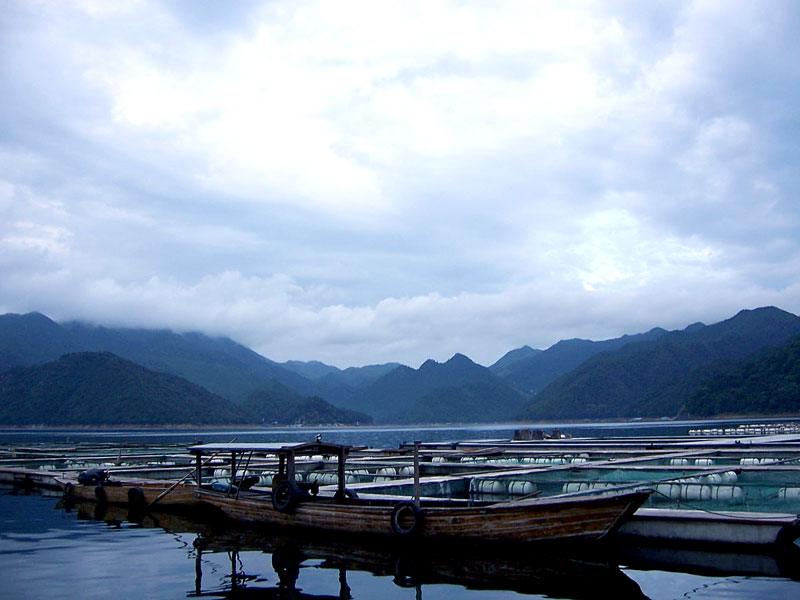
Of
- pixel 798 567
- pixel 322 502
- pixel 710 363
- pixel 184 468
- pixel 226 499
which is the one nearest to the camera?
pixel 798 567

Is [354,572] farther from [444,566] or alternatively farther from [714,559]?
[714,559]

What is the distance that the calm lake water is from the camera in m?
14.1

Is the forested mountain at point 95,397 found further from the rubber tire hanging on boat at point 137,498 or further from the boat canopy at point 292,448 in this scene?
the boat canopy at point 292,448

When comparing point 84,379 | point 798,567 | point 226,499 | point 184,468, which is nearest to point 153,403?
point 84,379

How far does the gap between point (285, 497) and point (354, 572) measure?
506 centimetres

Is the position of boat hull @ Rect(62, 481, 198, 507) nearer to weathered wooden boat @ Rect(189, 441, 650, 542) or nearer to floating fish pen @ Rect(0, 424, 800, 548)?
floating fish pen @ Rect(0, 424, 800, 548)

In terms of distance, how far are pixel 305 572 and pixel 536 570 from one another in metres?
4.99

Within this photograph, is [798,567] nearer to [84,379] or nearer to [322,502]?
[322,502]

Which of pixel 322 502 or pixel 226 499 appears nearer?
A: pixel 322 502

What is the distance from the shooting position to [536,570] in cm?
1543

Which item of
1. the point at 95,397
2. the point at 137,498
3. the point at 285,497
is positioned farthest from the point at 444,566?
the point at 95,397

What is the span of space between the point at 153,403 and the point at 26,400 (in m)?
26.0

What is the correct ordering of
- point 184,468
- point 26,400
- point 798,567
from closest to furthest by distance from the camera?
1. point 798,567
2. point 184,468
3. point 26,400

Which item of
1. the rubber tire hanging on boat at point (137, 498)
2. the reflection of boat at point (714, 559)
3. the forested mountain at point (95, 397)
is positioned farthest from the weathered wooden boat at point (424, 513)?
the forested mountain at point (95, 397)
